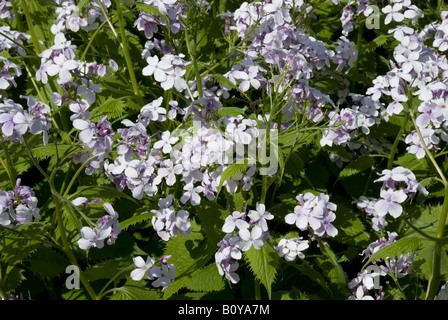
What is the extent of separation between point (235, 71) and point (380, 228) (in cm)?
127

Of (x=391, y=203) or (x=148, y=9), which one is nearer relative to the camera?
(x=391, y=203)

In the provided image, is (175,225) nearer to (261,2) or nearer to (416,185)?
(416,185)

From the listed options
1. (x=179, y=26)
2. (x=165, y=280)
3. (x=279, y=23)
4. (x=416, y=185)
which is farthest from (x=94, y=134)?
(x=416, y=185)

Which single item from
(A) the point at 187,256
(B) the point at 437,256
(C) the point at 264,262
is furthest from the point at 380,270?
(A) the point at 187,256

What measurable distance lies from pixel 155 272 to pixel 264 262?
1.90ft

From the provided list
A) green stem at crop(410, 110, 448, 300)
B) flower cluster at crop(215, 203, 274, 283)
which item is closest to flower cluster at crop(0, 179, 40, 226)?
flower cluster at crop(215, 203, 274, 283)

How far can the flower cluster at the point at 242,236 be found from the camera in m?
2.49

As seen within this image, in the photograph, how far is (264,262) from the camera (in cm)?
255

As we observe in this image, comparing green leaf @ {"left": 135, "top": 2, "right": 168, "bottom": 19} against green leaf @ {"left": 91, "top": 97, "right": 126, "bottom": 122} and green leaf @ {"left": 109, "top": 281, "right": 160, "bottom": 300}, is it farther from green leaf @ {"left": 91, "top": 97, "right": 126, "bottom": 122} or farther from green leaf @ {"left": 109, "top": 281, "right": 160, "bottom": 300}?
green leaf @ {"left": 109, "top": 281, "right": 160, "bottom": 300}

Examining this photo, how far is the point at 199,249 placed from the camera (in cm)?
302

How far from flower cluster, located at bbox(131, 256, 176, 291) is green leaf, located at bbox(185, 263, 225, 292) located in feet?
0.81

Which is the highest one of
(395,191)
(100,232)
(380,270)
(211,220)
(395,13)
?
(395,13)

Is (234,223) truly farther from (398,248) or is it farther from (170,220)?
(398,248)

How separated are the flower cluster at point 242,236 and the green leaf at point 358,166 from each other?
107 centimetres
